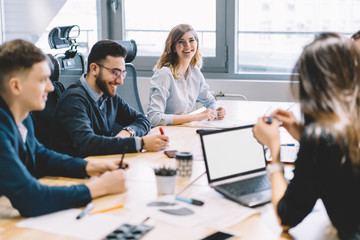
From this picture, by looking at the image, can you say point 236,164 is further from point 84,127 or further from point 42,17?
point 42,17

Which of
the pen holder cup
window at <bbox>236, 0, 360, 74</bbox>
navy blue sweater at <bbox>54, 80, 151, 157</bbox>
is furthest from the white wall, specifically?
the pen holder cup

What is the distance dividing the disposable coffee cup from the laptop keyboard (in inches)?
7.9

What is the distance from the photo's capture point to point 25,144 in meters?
1.73

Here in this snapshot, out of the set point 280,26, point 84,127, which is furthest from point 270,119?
point 280,26

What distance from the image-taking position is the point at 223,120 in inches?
120

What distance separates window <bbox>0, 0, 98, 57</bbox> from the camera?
4562 mm

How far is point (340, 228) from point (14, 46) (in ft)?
3.85

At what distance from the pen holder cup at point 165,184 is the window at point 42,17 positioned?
323 centimetres

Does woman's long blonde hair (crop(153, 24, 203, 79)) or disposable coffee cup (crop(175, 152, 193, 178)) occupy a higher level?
woman's long blonde hair (crop(153, 24, 203, 79))

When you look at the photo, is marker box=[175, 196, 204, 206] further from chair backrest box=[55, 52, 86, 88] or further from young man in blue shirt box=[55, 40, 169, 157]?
chair backrest box=[55, 52, 86, 88]

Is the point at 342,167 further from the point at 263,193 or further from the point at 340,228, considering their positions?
the point at 263,193

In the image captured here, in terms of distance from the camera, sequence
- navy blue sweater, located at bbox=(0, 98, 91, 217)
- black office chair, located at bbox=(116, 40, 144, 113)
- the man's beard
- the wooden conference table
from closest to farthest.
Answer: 1. the wooden conference table
2. navy blue sweater, located at bbox=(0, 98, 91, 217)
3. the man's beard
4. black office chair, located at bbox=(116, 40, 144, 113)

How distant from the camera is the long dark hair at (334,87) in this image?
1.26 m

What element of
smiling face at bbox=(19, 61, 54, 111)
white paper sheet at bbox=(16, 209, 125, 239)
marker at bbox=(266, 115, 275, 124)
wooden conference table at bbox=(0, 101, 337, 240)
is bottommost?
wooden conference table at bbox=(0, 101, 337, 240)
